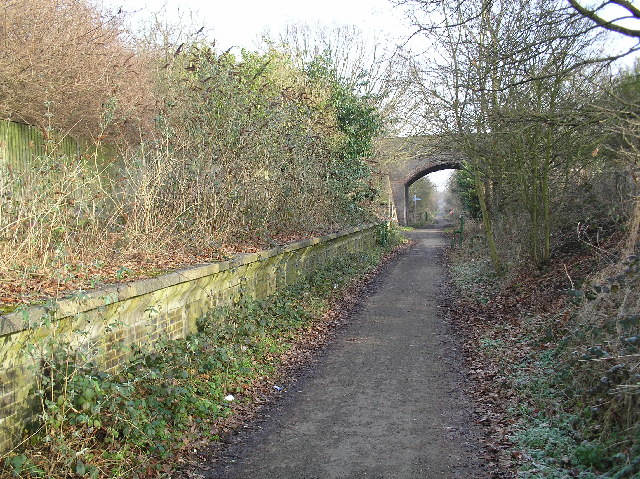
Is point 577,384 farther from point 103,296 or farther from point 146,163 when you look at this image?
point 146,163

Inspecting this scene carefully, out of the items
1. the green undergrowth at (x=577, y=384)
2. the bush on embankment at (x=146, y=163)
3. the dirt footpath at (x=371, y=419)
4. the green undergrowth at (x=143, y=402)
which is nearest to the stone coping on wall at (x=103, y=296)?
the bush on embankment at (x=146, y=163)

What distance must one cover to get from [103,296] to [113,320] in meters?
0.48

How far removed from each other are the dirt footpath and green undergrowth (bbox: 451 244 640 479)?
0.46 metres

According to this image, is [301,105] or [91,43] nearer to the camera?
[91,43]

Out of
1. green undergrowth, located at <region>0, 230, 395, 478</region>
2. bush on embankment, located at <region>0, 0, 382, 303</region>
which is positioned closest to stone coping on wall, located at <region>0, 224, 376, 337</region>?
bush on embankment, located at <region>0, 0, 382, 303</region>

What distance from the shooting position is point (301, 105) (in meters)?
15.5

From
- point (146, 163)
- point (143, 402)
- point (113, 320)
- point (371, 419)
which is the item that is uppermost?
point (146, 163)

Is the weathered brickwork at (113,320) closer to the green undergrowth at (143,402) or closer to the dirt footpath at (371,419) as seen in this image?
the green undergrowth at (143,402)

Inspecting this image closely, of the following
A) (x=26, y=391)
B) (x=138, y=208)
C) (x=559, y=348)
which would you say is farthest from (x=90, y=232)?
(x=559, y=348)

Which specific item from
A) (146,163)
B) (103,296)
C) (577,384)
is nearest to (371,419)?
(577,384)

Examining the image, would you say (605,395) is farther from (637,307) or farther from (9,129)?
(9,129)

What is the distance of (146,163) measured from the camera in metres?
9.58

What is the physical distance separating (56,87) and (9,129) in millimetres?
1748

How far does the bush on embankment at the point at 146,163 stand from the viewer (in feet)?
19.8
